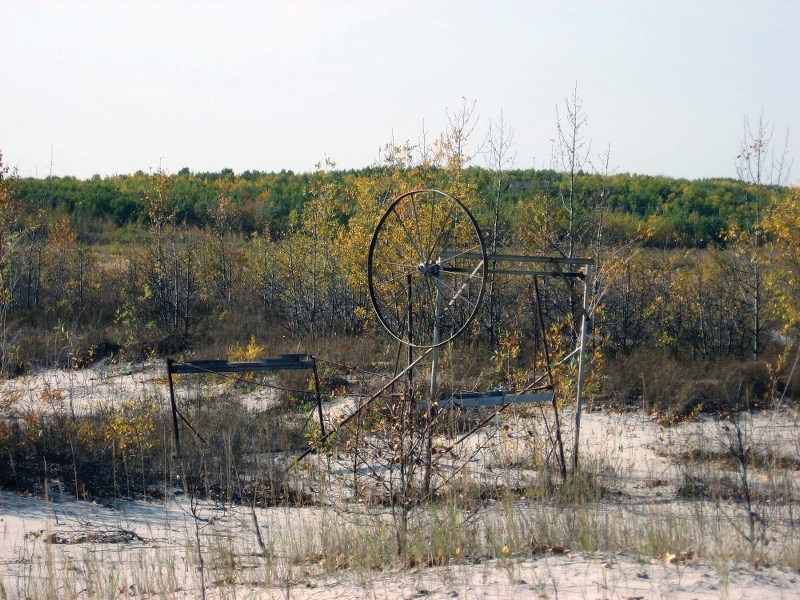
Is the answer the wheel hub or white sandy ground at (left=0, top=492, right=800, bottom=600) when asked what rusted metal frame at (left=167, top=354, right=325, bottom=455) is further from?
white sandy ground at (left=0, top=492, right=800, bottom=600)

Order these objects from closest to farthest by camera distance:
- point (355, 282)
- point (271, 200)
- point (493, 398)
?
point (493, 398), point (355, 282), point (271, 200)

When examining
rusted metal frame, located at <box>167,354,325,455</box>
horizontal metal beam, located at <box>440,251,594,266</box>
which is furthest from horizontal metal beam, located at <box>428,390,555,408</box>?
rusted metal frame, located at <box>167,354,325,455</box>

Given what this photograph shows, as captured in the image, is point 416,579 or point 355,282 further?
point 355,282

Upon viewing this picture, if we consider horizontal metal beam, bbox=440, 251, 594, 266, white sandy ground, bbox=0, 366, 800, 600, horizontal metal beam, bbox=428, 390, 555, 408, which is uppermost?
horizontal metal beam, bbox=440, 251, 594, 266

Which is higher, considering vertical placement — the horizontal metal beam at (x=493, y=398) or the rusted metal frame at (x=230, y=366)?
the rusted metal frame at (x=230, y=366)

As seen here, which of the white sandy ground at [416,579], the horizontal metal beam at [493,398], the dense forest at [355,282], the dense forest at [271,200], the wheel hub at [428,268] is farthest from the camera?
the dense forest at [271,200]

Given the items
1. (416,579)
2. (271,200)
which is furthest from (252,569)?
(271,200)

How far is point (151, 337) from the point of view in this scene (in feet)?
58.8

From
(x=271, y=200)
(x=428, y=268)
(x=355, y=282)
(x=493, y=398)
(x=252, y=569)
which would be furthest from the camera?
(x=271, y=200)

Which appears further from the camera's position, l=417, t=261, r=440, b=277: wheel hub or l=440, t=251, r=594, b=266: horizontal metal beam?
l=440, t=251, r=594, b=266: horizontal metal beam

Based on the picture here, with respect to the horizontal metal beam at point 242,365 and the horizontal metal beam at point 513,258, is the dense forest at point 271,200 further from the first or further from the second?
the horizontal metal beam at point 513,258

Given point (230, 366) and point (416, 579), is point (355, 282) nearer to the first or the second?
point (230, 366)

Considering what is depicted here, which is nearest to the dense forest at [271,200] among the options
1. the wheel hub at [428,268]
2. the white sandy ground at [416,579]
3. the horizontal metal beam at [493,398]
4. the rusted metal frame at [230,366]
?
the rusted metal frame at [230,366]

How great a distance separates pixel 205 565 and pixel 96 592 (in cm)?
86
